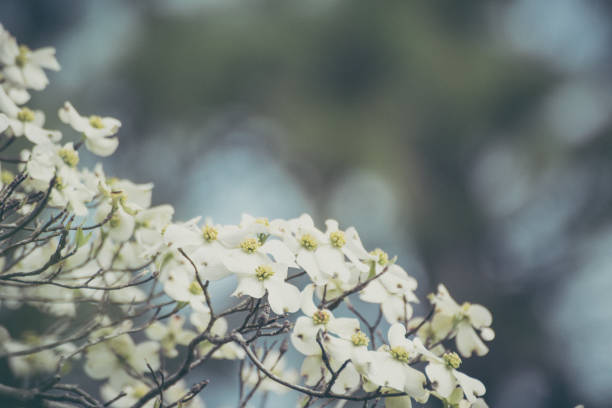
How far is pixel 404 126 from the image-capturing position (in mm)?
3381

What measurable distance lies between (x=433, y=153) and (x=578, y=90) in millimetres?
938

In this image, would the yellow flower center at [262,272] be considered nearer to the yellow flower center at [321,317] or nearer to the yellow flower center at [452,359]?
the yellow flower center at [321,317]

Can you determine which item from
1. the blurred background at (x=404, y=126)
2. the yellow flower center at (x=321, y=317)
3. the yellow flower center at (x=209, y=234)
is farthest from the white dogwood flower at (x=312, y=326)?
the blurred background at (x=404, y=126)

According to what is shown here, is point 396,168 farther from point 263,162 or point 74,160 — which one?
point 74,160

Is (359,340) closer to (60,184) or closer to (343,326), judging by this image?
(343,326)

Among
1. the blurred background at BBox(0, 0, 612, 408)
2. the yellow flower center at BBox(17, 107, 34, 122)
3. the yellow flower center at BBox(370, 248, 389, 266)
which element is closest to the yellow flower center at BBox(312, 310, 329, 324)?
the yellow flower center at BBox(370, 248, 389, 266)

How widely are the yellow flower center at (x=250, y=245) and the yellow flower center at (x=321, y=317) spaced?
0.09 meters

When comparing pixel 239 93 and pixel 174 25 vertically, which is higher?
pixel 174 25

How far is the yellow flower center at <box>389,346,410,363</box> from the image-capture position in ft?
1.63

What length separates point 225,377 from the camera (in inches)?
117

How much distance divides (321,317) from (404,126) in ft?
9.81

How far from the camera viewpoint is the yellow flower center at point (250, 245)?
0.52 meters

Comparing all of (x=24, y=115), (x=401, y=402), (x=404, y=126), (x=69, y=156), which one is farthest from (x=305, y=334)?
(x=404, y=126)

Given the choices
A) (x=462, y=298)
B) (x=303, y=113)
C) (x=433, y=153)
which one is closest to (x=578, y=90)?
(x=433, y=153)
